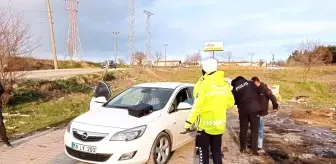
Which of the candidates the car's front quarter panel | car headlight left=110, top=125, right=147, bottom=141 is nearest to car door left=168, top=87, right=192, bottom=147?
the car's front quarter panel

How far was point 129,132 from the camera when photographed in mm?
4773

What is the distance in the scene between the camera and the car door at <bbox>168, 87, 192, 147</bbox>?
5.76 m

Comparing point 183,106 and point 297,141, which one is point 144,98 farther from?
point 297,141

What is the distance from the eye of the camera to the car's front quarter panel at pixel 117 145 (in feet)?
15.2

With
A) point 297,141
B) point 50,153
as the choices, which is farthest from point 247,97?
point 50,153

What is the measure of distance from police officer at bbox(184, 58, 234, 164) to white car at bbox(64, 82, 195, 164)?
1.03 m

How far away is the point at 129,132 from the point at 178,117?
4.67 ft

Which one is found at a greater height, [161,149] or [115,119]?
[115,119]

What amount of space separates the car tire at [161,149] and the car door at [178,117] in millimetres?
268

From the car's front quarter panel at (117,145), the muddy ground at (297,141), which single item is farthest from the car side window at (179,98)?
the muddy ground at (297,141)

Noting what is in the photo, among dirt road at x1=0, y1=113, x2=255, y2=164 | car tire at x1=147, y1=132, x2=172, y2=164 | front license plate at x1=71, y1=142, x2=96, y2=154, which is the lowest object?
dirt road at x1=0, y1=113, x2=255, y2=164

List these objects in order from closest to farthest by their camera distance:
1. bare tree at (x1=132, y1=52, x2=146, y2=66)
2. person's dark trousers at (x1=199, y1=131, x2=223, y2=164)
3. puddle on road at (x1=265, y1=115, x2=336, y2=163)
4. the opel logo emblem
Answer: person's dark trousers at (x1=199, y1=131, x2=223, y2=164)
the opel logo emblem
puddle on road at (x1=265, y1=115, x2=336, y2=163)
bare tree at (x1=132, y1=52, x2=146, y2=66)

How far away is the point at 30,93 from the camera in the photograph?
12984 mm

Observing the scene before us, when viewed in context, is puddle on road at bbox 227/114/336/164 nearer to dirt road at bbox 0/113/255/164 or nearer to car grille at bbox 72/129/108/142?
dirt road at bbox 0/113/255/164
